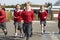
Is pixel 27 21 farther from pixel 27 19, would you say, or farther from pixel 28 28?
pixel 28 28

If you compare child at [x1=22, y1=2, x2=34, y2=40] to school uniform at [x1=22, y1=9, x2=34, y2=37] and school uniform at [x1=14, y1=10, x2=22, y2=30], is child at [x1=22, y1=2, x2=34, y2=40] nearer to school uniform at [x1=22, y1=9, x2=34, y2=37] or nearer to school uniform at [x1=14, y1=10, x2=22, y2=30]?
school uniform at [x1=22, y1=9, x2=34, y2=37]

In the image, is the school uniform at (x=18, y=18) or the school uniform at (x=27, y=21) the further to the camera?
the school uniform at (x=18, y=18)

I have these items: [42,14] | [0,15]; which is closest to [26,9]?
[0,15]

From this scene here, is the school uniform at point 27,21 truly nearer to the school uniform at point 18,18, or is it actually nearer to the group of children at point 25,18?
the group of children at point 25,18

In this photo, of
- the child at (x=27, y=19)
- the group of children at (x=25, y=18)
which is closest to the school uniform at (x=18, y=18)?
the group of children at (x=25, y=18)

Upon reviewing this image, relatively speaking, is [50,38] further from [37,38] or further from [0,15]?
[0,15]

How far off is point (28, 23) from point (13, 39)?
1622 millimetres

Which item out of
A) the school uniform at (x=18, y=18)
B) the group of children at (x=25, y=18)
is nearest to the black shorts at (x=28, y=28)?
the group of children at (x=25, y=18)

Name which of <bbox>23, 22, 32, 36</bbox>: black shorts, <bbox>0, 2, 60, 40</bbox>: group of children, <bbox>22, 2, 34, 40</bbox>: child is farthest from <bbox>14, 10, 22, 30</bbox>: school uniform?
<bbox>23, 22, 32, 36</bbox>: black shorts

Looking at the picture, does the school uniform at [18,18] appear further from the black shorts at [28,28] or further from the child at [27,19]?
the black shorts at [28,28]

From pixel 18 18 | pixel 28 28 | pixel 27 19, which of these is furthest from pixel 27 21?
pixel 18 18

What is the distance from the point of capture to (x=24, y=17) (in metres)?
13.4

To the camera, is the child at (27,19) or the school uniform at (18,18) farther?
the school uniform at (18,18)

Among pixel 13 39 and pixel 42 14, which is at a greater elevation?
pixel 42 14
